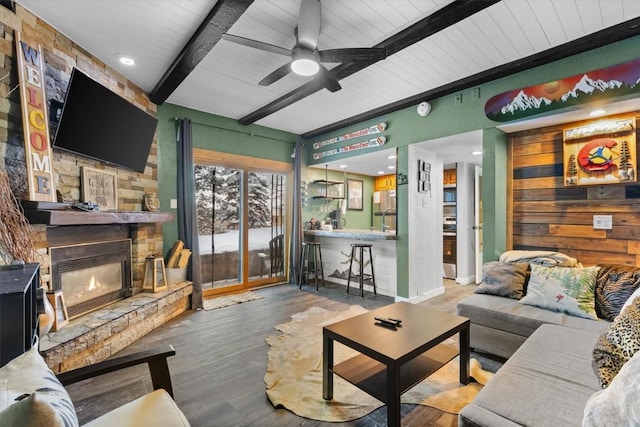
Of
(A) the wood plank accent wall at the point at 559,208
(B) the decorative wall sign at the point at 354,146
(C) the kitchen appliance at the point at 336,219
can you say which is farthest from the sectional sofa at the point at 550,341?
(C) the kitchen appliance at the point at 336,219

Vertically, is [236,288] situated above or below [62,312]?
below

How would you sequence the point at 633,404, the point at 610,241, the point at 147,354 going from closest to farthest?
the point at 633,404 → the point at 147,354 → the point at 610,241

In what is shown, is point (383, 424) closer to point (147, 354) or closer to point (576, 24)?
point (147, 354)

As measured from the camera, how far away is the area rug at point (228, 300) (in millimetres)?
4051

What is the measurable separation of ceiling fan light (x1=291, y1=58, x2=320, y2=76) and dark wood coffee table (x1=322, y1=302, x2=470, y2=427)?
206cm

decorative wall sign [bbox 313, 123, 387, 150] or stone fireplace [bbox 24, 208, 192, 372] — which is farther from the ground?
decorative wall sign [bbox 313, 123, 387, 150]

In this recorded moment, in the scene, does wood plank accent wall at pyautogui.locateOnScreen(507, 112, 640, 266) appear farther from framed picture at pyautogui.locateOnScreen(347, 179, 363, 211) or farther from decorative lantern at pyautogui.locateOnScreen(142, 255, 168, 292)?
decorative lantern at pyautogui.locateOnScreen(142, 255, 168, 292)

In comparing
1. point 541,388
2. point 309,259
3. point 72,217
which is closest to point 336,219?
point 309,259

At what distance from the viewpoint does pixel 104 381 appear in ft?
7.18

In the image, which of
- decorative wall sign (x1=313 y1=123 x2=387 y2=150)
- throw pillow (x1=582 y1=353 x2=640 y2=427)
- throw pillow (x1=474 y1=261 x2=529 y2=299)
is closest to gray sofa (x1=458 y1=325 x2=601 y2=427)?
throw pillow (x1=582 y1=353 x2=640 y2=427)

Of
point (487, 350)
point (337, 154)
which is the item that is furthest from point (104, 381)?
point (337, 154)

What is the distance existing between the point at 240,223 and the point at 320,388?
324cm

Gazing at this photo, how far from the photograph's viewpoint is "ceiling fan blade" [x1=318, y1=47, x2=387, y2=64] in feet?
7.75

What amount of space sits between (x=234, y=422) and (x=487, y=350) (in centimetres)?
211
